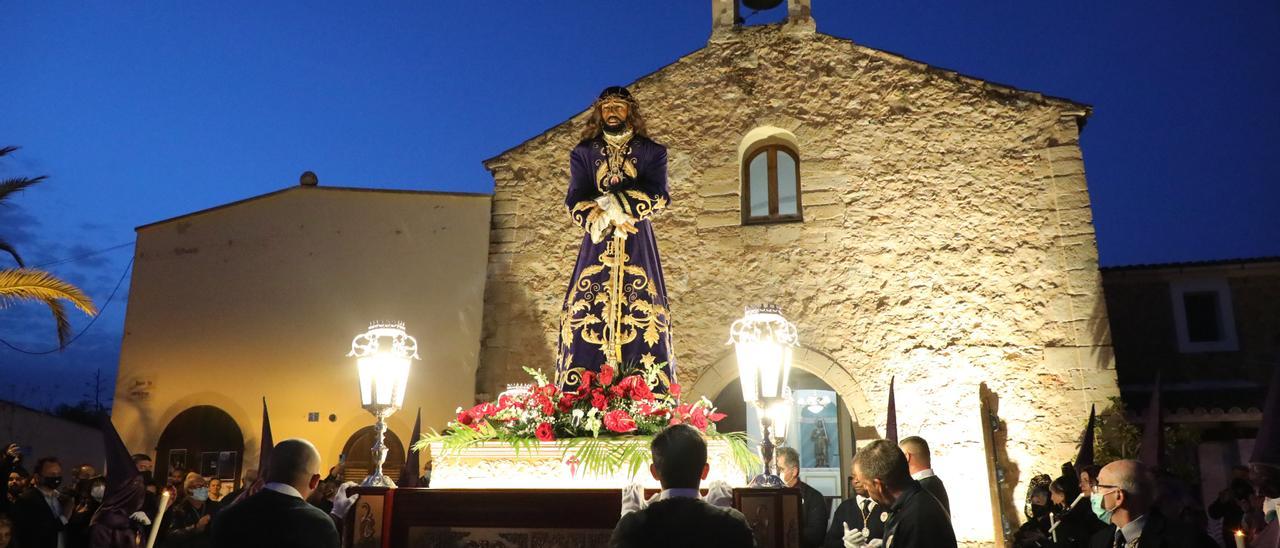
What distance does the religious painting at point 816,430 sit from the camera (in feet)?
36.8

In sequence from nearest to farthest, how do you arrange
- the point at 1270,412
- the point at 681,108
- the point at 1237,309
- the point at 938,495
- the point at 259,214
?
the point at 938,495
the point at 1270,412
the point at 681,108
the point at 259,214
the point at 1237,309

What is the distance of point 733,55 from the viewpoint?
37.5 ft

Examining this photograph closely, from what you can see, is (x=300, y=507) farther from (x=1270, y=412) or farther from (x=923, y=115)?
(x=923, y=115)

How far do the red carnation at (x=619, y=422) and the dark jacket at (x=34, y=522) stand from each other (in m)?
4.65

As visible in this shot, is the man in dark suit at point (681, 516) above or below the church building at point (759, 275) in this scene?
below

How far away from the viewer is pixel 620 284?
571 centimetres

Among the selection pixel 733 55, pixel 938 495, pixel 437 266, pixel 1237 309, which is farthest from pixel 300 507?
pixel 1237 309

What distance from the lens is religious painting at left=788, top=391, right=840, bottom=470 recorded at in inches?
441

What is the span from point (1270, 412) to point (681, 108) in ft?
23.7

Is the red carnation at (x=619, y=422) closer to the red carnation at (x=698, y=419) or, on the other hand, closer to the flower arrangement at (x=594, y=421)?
the flower arrangement at (x=594, y=421)

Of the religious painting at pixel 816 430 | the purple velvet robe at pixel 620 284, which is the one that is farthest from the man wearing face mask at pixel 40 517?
the religious painting at pixel 816 430

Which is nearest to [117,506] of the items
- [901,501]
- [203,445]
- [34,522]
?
[34,522]

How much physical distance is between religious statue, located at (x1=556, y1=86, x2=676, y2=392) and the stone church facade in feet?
15.3

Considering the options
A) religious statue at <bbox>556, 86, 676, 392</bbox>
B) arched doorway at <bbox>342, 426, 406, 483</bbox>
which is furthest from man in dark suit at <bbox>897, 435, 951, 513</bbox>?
arched doorway at <bbox>342, 426, 406, 483</bbox>
